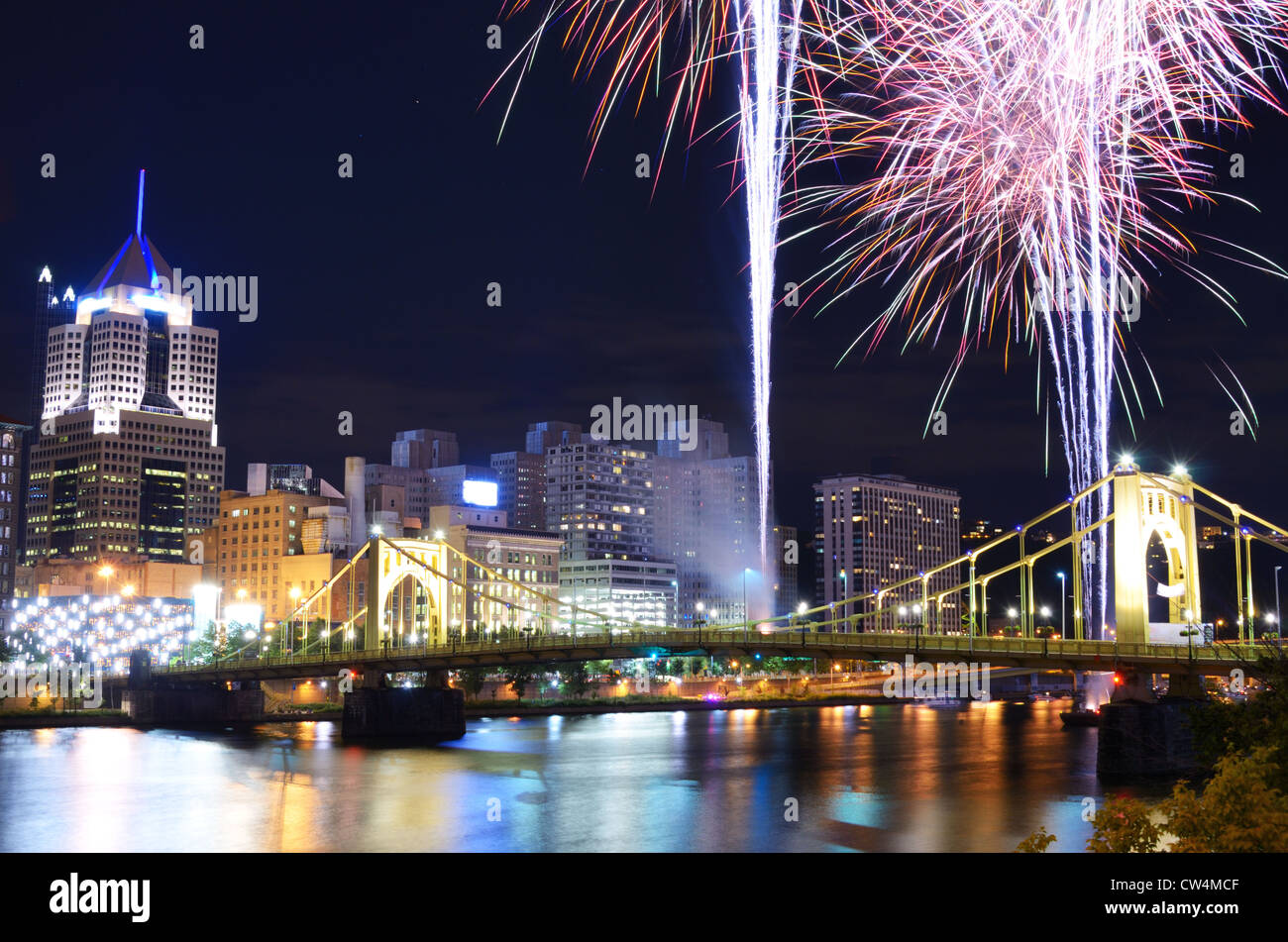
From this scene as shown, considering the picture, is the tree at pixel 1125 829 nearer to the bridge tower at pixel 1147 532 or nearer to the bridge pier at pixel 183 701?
the bridge tower at pixel 1147 532

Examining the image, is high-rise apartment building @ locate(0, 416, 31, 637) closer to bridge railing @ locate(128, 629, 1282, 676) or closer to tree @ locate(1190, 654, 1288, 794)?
bridge railing @ locate(128, 629, 1282, 676)

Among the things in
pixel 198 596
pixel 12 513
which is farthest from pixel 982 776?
pixel 12 513

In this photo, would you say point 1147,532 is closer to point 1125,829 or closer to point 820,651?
point 820,651

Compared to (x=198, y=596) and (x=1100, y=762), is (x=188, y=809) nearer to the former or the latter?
(x=1100, y=762)

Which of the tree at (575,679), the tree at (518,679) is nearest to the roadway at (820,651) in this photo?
the tree at (518,679)

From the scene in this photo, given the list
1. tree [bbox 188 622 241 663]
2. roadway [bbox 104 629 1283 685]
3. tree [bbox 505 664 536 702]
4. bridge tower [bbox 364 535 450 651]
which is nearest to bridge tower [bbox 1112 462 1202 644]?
roadway [bbox 104 629 1283 685]
